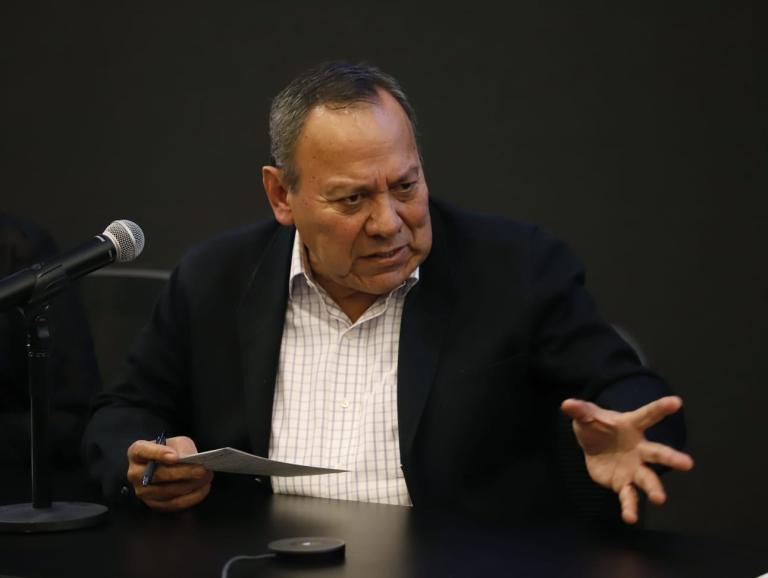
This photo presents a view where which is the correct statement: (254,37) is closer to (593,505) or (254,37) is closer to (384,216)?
(384,216)

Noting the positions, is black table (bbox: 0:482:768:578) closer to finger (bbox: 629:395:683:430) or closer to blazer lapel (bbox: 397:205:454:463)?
finger (bbox: 629:395:683:430)

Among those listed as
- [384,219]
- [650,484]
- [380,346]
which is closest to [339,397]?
[380,346]

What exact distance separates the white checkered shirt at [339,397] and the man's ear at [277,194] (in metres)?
0.09

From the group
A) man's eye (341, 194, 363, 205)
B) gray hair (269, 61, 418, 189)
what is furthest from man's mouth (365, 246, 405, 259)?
gray hair (269, 61, 418, 189)

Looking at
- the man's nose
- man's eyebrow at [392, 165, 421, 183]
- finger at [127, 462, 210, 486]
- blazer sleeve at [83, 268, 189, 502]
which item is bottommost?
finger at [127, 462, 210, 486]

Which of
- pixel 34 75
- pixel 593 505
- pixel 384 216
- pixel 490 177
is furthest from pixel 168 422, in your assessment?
pixel 34 75

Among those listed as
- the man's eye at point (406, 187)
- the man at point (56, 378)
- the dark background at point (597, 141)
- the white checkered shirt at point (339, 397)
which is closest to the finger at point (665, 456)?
the white checkered shirt at point (339, 397)

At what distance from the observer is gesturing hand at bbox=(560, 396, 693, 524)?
1.74m

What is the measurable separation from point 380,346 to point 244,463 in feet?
1.89

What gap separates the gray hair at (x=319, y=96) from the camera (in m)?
2.23

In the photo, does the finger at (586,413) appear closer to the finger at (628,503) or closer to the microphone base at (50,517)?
the finger at (628,503)

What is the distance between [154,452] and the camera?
1.96m

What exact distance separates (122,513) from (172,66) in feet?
6.78

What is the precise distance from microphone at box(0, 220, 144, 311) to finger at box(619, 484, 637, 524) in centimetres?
83
